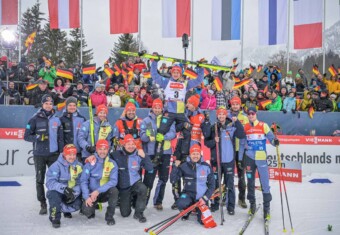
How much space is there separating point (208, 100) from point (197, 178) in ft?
21.5

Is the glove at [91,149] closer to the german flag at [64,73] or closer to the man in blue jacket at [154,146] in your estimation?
the man in blue jacket at [154,146]

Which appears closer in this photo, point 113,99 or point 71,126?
point 71,126

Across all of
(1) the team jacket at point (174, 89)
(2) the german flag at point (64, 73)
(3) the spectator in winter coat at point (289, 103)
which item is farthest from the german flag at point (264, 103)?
(2) the german flag at point (64, 73)

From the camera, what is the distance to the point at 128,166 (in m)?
6.45

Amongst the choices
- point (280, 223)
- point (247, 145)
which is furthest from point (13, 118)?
point (280, 223)

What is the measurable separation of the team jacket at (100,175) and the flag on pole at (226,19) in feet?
38.4

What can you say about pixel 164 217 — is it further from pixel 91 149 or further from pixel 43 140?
pixel 43 140

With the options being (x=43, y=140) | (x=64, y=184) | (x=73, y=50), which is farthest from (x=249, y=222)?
(x=73, y=50)

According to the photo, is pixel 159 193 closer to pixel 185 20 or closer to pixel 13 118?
pixel 13 118

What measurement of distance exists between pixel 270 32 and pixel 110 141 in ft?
40.2

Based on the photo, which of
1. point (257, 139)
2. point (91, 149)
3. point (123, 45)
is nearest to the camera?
point (91, 149)

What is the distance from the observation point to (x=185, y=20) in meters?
16.6

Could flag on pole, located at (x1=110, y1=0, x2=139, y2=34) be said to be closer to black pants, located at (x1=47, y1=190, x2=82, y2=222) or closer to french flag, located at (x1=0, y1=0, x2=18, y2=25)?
french flag, located at (x1=0, y1=0, x2=18, y2=25)

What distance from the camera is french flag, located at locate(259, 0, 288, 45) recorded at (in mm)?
16797
